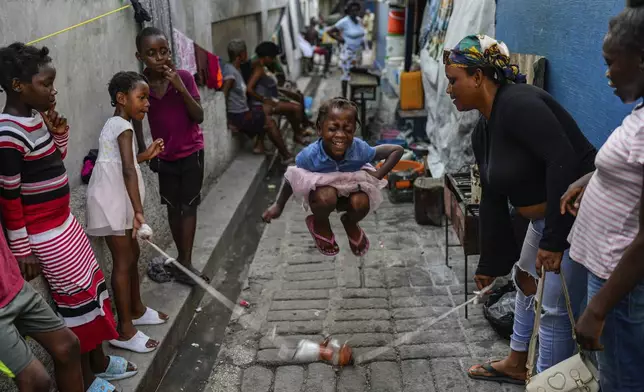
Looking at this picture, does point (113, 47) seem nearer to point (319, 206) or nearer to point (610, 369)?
point (319, 206)

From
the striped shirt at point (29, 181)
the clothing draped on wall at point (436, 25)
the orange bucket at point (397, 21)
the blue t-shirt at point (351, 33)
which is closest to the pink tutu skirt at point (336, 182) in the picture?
the striped shirt at point (29, 181)

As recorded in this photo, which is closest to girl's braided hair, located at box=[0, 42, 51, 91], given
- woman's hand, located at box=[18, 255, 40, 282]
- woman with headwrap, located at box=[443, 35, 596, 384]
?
woman's hand, located at box=[18, 255, 40, 282]

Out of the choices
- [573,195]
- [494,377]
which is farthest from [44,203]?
[494,377]

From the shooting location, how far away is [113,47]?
4.95m

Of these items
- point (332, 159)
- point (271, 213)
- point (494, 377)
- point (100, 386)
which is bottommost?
point (494, 377)

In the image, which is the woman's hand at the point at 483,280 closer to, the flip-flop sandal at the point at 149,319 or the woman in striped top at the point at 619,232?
the woman in striped top at the point at 619,232

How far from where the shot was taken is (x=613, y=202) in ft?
7.55

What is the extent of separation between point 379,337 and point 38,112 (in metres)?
2.83

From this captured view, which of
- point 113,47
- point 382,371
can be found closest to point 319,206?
point 382,371

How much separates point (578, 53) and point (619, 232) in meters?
2.29

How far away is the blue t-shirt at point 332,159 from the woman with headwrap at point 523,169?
83cm

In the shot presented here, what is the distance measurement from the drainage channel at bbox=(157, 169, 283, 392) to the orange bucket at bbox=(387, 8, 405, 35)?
646 centimetres

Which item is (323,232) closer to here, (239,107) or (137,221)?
(137,221)

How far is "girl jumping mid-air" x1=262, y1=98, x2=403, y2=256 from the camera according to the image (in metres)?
3.73
